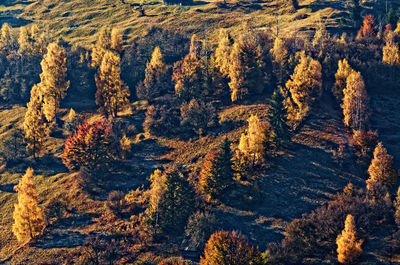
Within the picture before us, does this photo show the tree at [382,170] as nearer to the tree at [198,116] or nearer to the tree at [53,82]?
the tree at [198,116]

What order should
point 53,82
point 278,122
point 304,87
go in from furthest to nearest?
point 53,82 < point 304,87 < point 278,122

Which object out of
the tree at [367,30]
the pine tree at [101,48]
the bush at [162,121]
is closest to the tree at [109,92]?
the bush at [162,121]

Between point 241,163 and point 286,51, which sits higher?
point 286,51

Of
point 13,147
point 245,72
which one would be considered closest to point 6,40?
point 13,147

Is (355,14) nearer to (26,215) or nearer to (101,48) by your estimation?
(101,48)

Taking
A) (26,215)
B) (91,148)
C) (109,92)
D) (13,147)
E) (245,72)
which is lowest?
(26,215)

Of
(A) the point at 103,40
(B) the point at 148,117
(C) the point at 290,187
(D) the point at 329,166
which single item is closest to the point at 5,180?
(B) the point at 148,117

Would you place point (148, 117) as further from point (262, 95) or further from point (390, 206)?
point (390, 206)
